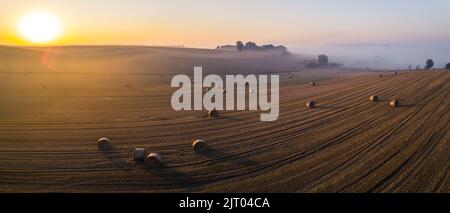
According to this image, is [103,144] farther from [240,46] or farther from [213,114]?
[240,46]

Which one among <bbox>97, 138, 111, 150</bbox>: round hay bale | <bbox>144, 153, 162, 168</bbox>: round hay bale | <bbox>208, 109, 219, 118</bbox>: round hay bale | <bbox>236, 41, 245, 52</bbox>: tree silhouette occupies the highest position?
<bbox>236, 41, 245, 52</bbox>: tree silhouette

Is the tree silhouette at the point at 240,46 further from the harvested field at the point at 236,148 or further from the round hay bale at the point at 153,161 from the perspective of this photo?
the round hay bale at the point at 153,161

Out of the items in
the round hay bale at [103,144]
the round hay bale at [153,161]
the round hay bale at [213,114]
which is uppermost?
the round hay bale at [213,114]

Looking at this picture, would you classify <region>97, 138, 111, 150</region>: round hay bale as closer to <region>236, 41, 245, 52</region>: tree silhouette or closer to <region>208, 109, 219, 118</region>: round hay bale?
<region>208, 109, 219, 118</region>: round hay bale

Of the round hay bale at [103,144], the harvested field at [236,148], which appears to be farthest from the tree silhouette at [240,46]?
the round hay bale at [103,144]

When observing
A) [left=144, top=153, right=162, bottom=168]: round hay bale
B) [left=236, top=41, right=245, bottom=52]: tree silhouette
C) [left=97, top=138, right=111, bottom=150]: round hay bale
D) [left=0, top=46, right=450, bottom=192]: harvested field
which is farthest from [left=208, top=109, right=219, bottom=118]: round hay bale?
[left=236, top=41, right=245, bottom=52]: tree silhouette

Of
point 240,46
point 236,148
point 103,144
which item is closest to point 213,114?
point 236,148

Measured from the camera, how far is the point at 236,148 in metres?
16.9

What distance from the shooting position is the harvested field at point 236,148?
12742 millimetres

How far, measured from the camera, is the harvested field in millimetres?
12742

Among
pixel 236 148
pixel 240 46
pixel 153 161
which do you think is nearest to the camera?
pixel 153 161

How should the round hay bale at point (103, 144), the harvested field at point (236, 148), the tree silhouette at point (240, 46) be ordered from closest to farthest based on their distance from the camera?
1. the harvested field at point (236, 148)
2. the round hay bale at point (103, 144)
3. the tree silhouette at point (240, 46)
